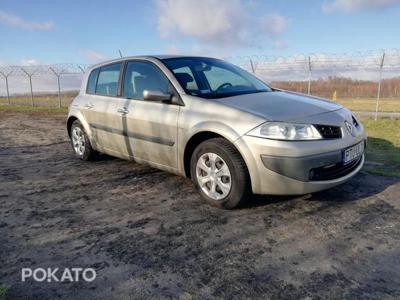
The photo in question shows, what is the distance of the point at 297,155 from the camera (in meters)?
3.24

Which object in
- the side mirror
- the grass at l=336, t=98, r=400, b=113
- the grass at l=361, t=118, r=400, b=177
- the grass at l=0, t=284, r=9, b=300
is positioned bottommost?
the grass at l=336, t=98, r=400, b=113

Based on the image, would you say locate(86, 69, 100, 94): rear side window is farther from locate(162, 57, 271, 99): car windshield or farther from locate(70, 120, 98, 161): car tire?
locate(162, 57, 271, 99): car windshield

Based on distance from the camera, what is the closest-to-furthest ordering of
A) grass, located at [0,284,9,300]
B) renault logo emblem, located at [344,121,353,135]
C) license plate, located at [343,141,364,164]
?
grass, located at [0,284,9,300], license plate, located at [343,141,364,164], renault logo emblem, located at [344,121,353,135]

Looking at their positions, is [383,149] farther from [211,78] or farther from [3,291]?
[3,291]

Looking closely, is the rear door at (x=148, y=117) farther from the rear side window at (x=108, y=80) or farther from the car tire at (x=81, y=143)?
the car tire at (x=81, y=143)

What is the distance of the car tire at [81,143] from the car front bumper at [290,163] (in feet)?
10.6

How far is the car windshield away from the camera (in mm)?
4086

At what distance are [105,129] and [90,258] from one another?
2744mm

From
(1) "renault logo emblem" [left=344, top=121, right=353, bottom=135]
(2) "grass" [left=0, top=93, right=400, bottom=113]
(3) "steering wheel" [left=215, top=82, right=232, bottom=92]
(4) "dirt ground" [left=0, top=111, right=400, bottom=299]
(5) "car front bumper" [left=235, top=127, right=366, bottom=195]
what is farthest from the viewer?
(2) "grass" [left=0, top=93, right=400, bottom=113]

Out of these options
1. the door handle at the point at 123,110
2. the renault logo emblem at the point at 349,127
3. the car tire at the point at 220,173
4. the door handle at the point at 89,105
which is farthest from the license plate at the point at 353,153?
the door handle at the point at 89,105

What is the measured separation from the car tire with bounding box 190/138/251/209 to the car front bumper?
0.11 metres

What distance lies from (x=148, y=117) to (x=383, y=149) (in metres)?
4.82

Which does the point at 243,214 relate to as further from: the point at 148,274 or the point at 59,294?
the point at 59,294

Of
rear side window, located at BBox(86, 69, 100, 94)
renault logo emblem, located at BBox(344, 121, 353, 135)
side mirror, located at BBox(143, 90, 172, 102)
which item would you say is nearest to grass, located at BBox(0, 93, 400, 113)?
rear side window, located at BBox(86, 69, 100, 94)
